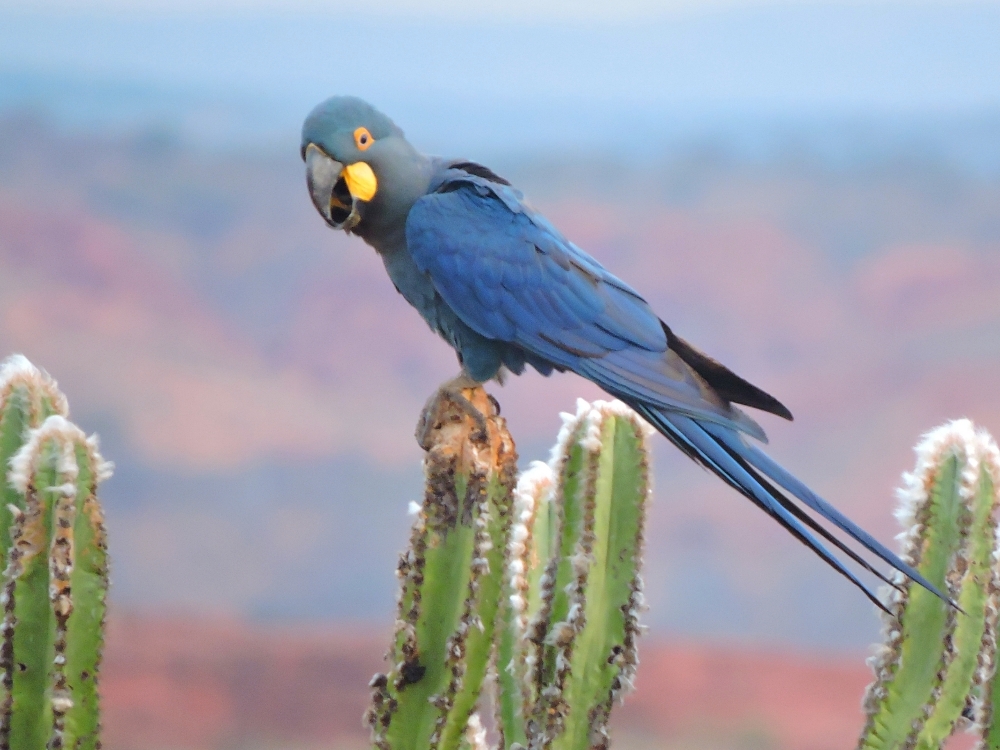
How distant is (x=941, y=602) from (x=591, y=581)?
0.54m

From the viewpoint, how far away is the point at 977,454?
143 centimetres

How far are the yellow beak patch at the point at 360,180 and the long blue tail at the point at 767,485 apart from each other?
61 cm

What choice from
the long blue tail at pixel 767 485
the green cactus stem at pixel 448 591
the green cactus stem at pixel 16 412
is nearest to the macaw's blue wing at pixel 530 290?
the long blue tail at pixel 767 485

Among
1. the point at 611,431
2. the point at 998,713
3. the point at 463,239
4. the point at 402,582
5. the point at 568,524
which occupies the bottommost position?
the point at 998,713

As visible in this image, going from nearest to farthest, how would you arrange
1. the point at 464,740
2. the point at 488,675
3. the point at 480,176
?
1. the point at 488,675
2. the point at 464,740
3. the point at 480,176

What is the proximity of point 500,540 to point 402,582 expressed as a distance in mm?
148

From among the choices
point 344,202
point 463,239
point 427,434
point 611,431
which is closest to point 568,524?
point 611,431

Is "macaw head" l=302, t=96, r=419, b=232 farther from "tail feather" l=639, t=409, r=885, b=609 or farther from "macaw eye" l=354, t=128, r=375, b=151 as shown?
"tail feather" l=639, t=409, r=885, b=609

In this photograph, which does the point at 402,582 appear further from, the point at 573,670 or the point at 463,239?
the point at 463,239

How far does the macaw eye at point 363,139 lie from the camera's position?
167cm

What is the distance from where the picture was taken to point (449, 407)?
1510 mm

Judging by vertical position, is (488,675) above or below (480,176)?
below

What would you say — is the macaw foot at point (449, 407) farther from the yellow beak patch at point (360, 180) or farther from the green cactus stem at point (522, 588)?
the yellow beak patch at point (360, 180)

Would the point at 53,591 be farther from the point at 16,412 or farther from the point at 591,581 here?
the point at 591,581
